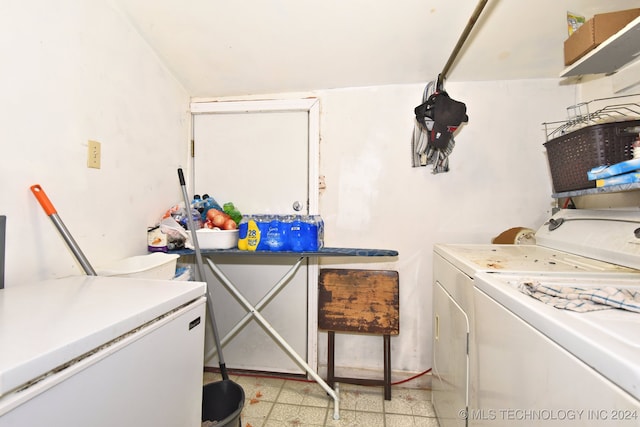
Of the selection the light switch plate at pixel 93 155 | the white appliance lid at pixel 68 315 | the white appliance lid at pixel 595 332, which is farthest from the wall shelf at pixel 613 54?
the light switch plate at pixel 93 155

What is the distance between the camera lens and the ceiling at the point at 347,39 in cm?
143

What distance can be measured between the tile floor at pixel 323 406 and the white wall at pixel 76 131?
115 centimetres

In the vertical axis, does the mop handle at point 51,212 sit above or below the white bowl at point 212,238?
above

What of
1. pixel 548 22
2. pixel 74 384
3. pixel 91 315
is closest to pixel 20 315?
pixel 91 315

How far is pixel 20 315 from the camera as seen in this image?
2.31ft

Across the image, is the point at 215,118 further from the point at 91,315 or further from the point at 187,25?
the point at 91,315

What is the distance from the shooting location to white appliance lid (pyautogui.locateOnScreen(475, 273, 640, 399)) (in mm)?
431

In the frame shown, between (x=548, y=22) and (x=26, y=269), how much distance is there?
262cm

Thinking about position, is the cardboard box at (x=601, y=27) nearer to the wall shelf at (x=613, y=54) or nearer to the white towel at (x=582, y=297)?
the wall shelf at (x=613, y=54)

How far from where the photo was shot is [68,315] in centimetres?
71

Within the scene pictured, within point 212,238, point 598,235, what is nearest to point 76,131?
point 212,238

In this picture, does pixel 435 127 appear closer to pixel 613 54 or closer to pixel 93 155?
pixel 613 54

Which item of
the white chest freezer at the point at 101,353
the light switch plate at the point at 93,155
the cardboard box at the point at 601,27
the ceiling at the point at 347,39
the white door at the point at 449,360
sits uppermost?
the ceiling at the point at 347,39

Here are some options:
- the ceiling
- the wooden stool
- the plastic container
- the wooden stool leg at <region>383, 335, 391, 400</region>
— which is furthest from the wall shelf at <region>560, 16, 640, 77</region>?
the plastic container
